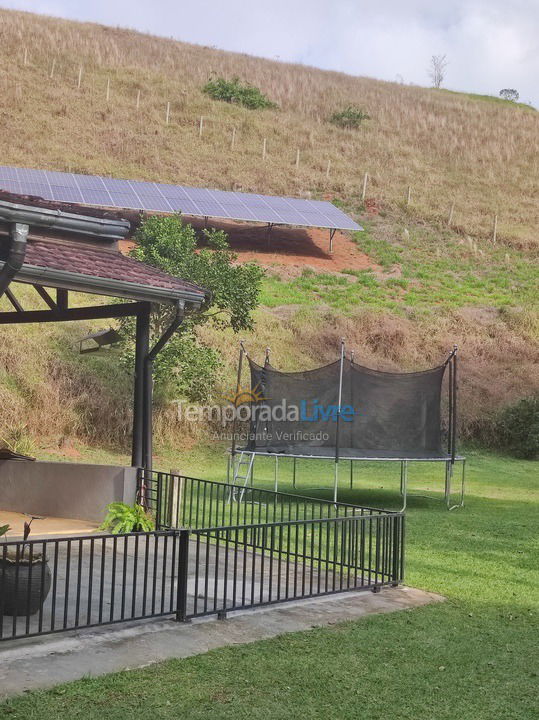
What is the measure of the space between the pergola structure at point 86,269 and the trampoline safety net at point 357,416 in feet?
15.9

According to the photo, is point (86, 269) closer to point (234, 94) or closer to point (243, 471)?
point (243, 471)

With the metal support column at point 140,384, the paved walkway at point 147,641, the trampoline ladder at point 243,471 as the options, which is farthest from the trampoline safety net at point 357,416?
the paved walkway at point 147,641

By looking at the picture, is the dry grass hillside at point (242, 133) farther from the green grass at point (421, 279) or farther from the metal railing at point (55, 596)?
the metal railing at point (55, 596)

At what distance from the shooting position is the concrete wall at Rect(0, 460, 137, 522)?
10.4m

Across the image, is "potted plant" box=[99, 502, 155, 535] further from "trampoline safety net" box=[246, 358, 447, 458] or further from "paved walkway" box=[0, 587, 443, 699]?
"trampoline safety net" box=[246, 358, 447, 458]

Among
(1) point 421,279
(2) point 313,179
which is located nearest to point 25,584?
(1) point 421,279

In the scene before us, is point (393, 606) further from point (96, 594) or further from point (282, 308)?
point (282, 308)

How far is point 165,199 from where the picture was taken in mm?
32906

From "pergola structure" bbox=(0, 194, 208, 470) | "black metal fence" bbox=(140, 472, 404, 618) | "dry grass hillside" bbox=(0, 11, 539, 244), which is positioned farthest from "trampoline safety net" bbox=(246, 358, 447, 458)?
"dry grass hillside" bbox=(0, 11, 539, 244)

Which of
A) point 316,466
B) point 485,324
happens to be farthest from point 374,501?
point 485,324

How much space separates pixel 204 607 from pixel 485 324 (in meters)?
25.8

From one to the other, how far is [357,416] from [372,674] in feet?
32.0

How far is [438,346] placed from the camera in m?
28.9

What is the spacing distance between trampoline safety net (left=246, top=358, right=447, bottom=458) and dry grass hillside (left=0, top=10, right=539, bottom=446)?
20.2 feet
